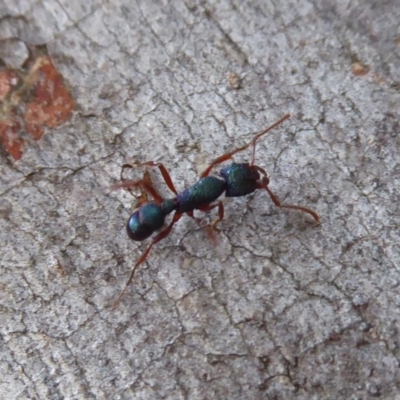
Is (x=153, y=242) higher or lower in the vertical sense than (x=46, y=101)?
lower

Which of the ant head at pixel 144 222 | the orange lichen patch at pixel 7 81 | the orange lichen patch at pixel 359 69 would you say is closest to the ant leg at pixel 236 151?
the ant head at pixel 144 222

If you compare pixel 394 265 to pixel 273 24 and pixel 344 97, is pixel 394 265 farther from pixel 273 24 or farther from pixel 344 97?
pixel 273 24

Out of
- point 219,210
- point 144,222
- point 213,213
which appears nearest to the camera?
point 144,222

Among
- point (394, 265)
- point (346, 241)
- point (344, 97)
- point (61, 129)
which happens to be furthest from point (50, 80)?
point (394, 265)

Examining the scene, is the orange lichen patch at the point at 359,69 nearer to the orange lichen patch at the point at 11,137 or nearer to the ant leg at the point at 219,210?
the ant leg at the point at 219,210

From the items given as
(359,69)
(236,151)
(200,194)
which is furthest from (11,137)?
(359,69)

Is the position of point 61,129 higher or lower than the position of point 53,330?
higher

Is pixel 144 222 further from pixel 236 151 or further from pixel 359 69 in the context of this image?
pixel 359 69

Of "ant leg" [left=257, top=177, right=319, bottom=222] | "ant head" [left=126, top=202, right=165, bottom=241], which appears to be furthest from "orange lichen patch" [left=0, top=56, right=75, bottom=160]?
"ant leg" [left=257, top=177, right=319, bottom=222]
